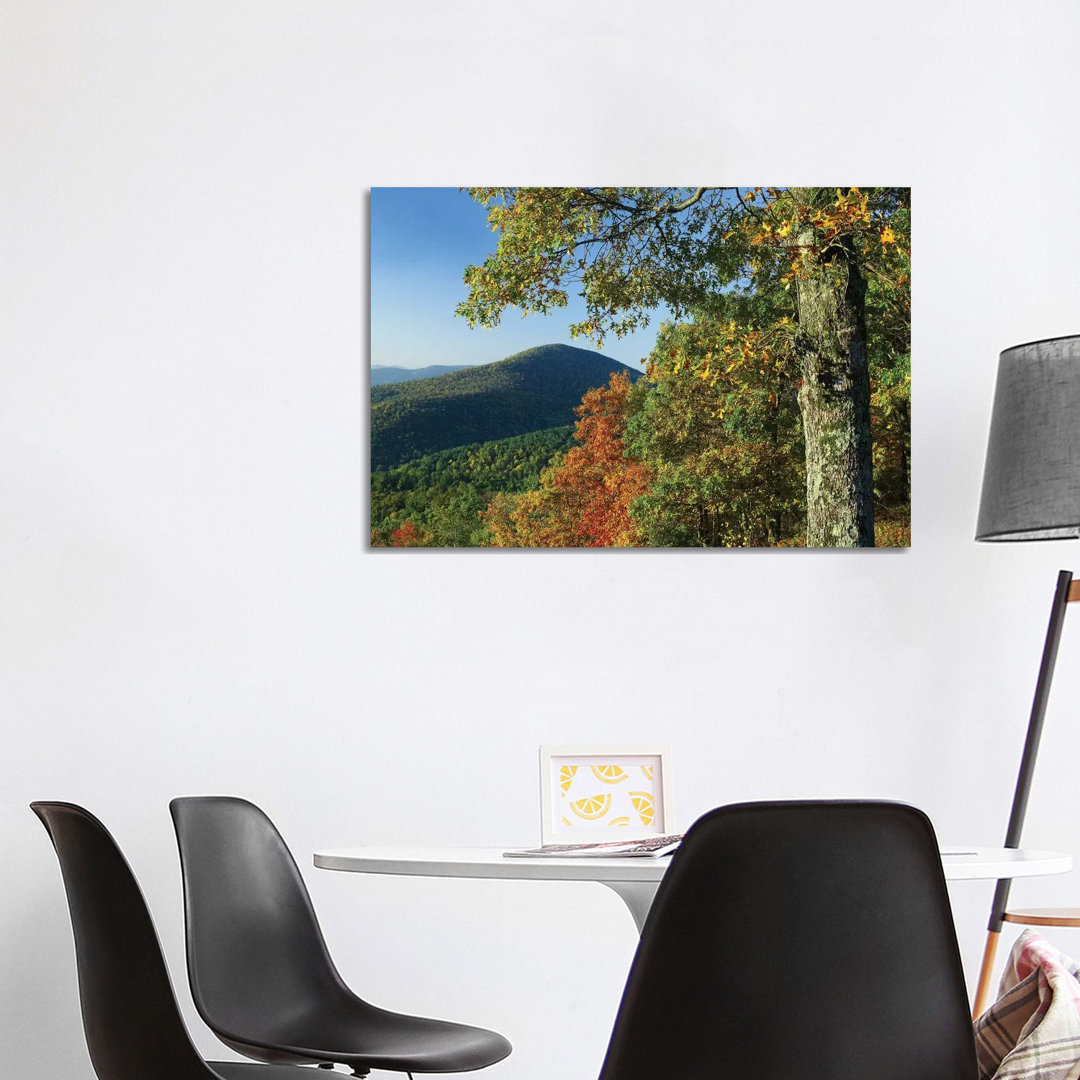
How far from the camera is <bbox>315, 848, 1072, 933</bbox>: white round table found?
1634 millimetres

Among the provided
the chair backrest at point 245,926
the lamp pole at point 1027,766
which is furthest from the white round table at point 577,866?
the lamp pole at point 1027,766

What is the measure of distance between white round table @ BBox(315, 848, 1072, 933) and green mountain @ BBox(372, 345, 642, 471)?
1238 millimetres

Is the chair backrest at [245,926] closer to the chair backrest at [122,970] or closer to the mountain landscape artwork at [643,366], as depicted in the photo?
the chair backrest at [122,970]

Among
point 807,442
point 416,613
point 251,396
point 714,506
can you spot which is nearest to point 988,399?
point 807,442

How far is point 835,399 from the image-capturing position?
9.77 ft

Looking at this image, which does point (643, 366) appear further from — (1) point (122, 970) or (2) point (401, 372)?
(1) point (122, 970)

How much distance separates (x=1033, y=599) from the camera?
Answer: 9.67 ft

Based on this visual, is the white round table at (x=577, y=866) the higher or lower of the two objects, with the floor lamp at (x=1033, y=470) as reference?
lower

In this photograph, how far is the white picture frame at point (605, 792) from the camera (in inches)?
80.4

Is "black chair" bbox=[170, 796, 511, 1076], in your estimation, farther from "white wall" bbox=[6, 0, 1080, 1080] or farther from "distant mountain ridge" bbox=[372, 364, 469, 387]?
"distant mountain ridge" bbox=[372, 364, 469, 387]

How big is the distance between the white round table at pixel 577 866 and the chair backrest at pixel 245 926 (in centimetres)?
44

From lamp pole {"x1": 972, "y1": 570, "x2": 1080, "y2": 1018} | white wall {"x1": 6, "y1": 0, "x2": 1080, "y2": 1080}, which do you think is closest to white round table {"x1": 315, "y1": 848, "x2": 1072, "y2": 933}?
lamp pole {"x1": 972, "y1": 570, "x2": 1080, "y2": 1018}

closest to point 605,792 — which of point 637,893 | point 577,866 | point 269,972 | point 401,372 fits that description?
point 637,893

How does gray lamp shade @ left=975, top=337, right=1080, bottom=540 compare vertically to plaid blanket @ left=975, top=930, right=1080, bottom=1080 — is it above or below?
above
